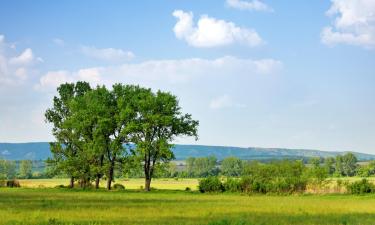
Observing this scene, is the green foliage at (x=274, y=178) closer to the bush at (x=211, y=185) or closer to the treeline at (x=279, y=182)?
the treeline at (x=279, y=182)

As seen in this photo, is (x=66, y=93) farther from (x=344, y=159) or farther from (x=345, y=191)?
(x=344, y=159)

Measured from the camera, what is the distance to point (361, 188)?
74.8 meters

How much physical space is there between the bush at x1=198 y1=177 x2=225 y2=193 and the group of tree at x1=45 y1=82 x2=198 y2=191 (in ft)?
24.4

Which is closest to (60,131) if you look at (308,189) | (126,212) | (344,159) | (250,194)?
(250,194)

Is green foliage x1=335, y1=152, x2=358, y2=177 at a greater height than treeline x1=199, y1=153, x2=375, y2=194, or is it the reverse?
green foliage x1=335, y1=152, x2=358, y2=177

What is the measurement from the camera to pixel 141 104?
3514 inches

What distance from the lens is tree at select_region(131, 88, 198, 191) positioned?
288 feet

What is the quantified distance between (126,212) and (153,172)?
52810 mm

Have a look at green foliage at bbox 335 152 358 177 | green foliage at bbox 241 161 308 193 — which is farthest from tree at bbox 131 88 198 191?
green foliage at bbox 335 152 358 177

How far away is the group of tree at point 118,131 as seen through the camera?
88.9 meters

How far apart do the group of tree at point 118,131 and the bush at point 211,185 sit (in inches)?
292

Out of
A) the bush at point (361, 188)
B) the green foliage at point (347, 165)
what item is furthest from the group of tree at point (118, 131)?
the green foliage at point (347, 165)

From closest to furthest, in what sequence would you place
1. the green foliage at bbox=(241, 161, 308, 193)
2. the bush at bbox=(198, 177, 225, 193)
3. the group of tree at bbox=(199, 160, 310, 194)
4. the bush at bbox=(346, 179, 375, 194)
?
the bush at bbox=(346, 179, 375, 194)
the green foliage at bbox=(241, 161, 308, 193)
the group of tree at bbox=(199, 160, 310, 194)
the bush at bbox=(198, 177, 225, 193)

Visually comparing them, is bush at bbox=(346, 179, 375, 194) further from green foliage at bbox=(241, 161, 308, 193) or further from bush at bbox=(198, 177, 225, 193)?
bush at bbox=(198, 177, 225, 193)
